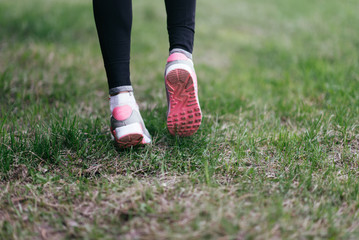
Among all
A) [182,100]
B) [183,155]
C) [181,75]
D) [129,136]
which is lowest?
[183,155]

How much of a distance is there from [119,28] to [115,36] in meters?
0.05

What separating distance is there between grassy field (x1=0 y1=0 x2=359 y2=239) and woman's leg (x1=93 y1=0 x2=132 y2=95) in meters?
0.35

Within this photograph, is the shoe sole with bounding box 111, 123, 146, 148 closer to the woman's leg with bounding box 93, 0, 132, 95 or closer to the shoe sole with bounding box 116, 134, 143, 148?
the shoe sole with bounding box 116, 134, 143, 148

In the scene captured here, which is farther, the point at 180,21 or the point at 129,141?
the point at 180,21

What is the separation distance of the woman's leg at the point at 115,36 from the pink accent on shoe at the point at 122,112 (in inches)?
3.6

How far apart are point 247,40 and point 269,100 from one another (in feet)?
8.84

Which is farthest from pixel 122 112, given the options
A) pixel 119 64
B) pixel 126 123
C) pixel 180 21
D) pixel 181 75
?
pixel 180 21

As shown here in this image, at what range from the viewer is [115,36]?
5.00 ft

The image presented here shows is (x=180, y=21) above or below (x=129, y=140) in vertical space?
above

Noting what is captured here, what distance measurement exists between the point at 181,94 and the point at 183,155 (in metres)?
0.32

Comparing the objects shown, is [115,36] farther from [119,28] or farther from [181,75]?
[181,75]

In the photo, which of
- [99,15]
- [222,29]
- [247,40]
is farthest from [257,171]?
[222,29]

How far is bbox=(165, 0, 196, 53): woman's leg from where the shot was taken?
5.29 feet

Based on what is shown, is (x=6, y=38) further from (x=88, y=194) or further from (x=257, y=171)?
(x=257, y=171)
